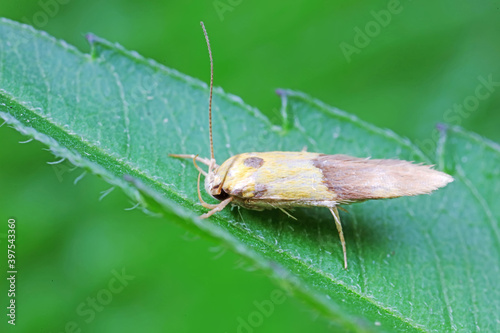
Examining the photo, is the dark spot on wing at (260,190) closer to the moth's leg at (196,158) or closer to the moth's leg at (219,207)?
the moth's leg at (219,207)

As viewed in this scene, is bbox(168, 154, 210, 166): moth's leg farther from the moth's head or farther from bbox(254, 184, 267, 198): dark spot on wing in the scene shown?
bbox(254, 184, 267, 198): dark spot on wing

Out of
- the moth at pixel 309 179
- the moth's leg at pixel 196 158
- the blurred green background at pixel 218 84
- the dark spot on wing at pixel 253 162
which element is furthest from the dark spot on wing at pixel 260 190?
the blurred green background at pixel 218 84

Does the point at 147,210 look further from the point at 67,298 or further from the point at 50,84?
Answer: the point at 67,298

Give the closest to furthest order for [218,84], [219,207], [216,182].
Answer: [219,207]
[216,182]
[218,84]

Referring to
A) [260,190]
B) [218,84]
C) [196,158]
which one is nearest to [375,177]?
[260,190]

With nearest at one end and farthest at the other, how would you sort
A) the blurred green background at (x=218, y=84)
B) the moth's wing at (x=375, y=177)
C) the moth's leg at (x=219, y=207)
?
the moth's leg at (x=219, y=207) < the moth's wing at (x=375, y=177) < the blurred green background at (x=218, y=84)

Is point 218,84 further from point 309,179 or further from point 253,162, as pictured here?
point 309,179

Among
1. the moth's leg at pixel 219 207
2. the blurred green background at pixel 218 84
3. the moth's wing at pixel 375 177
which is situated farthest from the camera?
the blurred green background at pixel 218 84
